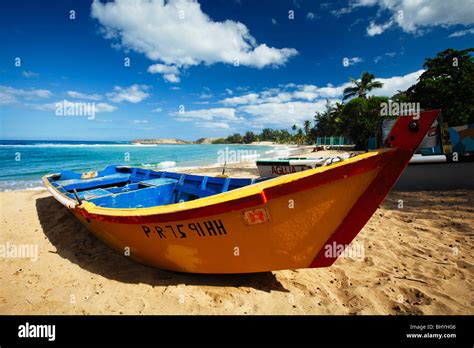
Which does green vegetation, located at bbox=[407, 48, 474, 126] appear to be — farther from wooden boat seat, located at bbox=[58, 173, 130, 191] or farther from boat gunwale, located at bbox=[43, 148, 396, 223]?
wooden boat seat, located at bbox=[58, 173, 130, 191]

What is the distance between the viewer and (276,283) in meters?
3.15

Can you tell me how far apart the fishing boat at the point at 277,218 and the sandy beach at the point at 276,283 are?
14.8 inches

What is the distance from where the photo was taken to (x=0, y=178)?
15.4 metres

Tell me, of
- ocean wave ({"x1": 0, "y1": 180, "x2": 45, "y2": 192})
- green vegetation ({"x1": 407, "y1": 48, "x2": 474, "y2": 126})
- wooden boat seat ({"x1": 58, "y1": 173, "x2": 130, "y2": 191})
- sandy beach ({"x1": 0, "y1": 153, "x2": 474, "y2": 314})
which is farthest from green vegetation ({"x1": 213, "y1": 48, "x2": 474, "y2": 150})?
ocean wave ({"x1": 0, "y1": 180, "x2": 45, "y2": 192})

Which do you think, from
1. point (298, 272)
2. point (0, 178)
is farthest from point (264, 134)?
point (298, 272)

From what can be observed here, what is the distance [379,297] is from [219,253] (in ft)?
6.87

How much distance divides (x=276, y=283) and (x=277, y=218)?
48.7 inches

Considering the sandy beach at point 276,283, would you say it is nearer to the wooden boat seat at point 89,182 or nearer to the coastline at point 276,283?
the coastline at point 276,283

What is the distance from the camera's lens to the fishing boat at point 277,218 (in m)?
2.26

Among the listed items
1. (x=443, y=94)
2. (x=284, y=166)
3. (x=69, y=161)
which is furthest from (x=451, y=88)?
(x=69, y=161)

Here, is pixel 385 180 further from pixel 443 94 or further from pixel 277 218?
pixel 443 94

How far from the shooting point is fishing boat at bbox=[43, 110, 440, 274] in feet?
7.41

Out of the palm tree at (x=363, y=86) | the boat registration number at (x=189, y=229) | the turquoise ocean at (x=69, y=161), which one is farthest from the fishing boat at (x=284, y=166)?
the palm tree at (x=363, y=86)
